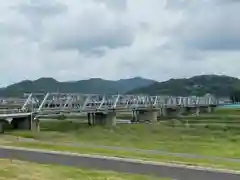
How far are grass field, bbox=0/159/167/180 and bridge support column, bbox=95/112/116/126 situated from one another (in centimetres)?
6398

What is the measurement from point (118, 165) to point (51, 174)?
231 cm

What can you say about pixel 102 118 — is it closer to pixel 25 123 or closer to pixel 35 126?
pixel 35 126

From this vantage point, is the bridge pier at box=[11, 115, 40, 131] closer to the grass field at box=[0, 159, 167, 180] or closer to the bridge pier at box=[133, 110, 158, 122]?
the bridge pier at box=[133, 110, 158, 122]

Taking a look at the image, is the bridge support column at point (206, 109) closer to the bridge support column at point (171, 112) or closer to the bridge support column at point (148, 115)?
the bridge support column at point (171, 112)

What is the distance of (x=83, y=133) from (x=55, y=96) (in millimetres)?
19826

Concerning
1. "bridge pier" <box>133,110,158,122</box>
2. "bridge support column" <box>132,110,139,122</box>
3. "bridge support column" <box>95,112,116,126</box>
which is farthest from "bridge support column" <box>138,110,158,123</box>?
"bridge support column" <box>95,112,116,126</box>

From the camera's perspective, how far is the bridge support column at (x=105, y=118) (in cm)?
8162

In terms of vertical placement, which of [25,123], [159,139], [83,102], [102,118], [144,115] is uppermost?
[83,102]

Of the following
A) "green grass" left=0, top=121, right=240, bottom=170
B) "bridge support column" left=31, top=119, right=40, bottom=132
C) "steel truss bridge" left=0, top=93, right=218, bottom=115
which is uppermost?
"steel truss bridge" left=0, top=93, right=218, bottom=115

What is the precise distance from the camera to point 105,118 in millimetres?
82375

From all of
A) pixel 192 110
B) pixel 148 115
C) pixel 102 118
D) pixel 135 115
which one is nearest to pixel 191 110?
pixel 192 110

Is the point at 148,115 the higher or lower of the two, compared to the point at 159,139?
higher

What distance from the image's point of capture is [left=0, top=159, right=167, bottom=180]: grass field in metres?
15.5

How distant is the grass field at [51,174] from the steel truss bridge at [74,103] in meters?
45.3
